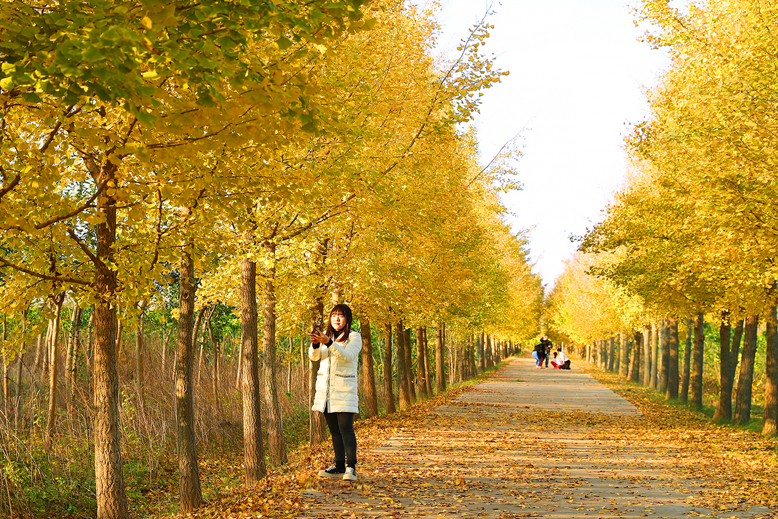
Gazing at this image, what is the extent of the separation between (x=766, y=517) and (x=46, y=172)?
7.27m

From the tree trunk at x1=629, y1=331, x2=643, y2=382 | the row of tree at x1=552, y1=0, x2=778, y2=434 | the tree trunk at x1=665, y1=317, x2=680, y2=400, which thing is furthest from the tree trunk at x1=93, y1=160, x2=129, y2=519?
the tree trunk at x1=629, y1=331, x2=643, y2=382

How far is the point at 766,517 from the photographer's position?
7.23 m

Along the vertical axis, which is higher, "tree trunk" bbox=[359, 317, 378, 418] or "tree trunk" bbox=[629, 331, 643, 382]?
"tree trunk" bbox=[359, 317, 378, 418]

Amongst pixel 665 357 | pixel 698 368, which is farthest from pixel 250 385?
pixel 665 357

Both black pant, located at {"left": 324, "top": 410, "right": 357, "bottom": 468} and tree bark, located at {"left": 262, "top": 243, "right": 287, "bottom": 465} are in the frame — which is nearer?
black pant, located at {"left": 324, "top": 410, "right": 357, "bottom": 468}

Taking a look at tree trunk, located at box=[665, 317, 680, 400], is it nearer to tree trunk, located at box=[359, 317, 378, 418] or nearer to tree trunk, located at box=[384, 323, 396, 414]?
tree trunk, located at box=[384, 323, 396, 414]

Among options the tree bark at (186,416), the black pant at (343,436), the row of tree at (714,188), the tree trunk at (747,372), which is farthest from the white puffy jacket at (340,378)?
the tree trunk at (747,372)

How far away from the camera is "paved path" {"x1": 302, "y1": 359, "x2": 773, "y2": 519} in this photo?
7.38 m

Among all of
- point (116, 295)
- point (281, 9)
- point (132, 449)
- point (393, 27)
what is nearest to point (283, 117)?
point (281, 9)

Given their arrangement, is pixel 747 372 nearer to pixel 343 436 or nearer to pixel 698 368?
pixel 698 368

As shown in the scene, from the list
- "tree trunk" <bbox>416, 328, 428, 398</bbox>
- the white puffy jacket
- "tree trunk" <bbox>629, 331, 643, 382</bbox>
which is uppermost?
the white puffy jacket

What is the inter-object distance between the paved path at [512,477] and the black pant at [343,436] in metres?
0.30

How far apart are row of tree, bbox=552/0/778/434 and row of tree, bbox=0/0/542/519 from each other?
12.4ft

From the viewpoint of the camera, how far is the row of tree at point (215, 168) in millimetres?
3908
